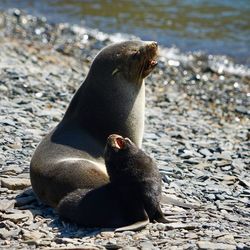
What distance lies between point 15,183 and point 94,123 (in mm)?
906

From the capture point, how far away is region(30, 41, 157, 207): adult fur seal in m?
6.46

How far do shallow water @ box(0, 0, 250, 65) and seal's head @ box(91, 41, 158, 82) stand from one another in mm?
9863

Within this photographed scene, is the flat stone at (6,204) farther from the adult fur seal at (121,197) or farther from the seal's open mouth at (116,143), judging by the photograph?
the seal's open mouth at (116,143)

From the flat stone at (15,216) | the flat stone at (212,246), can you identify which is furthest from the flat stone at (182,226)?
the flat stone at (15,216)

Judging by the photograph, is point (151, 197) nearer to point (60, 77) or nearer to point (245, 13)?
point (60, 77)

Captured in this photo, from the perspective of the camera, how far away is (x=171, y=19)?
2142 cm

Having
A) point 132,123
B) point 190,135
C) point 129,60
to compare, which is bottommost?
point 190,135

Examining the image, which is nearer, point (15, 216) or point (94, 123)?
point (15, 216)

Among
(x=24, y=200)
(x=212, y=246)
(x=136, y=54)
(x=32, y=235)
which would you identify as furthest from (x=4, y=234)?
(x=136, y=54)

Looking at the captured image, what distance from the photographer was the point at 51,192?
21.3 ft

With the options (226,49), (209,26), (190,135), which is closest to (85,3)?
(209,26)

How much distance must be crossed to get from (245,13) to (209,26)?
238 centimetres

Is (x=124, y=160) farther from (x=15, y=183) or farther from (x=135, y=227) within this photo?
(x=15, y=183)

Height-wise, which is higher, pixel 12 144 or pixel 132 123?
pixel 132 123
